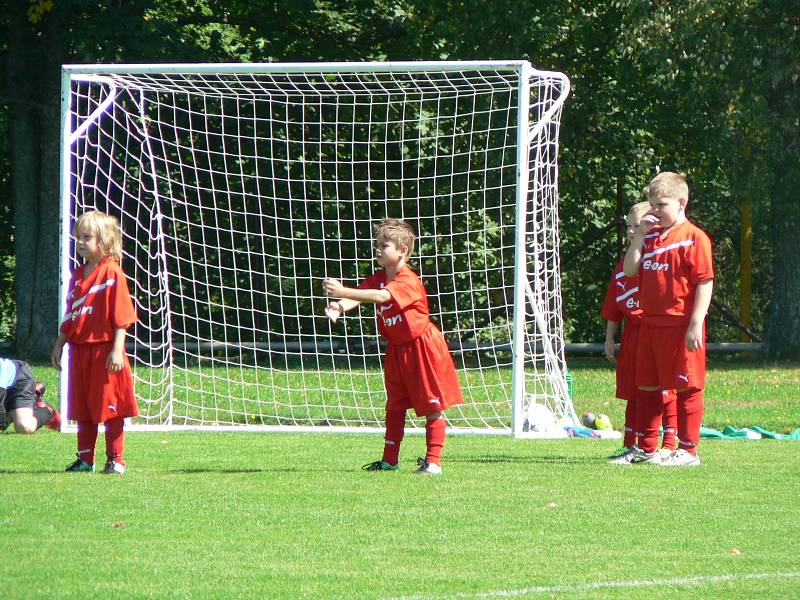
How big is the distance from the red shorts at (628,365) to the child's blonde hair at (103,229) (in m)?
3.51

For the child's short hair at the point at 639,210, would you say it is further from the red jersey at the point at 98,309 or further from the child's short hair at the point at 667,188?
→ the red jersey at the point at 98,309

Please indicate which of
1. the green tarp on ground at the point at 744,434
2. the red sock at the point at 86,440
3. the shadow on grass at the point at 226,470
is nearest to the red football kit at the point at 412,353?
the shadow on grass at the point at 226,470

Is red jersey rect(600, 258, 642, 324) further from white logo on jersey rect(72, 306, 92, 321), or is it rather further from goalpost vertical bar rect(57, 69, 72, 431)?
goalpost vertical bar rect(57, 69, 72, 431)

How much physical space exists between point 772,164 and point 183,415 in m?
10.0

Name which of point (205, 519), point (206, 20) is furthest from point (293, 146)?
point (205, 519)

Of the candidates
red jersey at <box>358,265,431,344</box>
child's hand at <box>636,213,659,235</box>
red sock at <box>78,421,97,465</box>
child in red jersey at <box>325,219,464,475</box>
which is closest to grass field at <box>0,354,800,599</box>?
red sock at <box>78,421,97,465</box>

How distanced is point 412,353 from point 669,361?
161 cm

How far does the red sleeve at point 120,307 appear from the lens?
740 cm

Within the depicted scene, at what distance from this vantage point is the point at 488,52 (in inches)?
778

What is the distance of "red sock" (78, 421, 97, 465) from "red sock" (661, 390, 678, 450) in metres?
3.71

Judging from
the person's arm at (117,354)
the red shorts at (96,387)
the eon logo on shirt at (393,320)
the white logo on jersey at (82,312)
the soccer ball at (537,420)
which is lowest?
the soccer ball at (537,420)

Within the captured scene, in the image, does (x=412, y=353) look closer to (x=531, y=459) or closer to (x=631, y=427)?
(x=531, y=459)

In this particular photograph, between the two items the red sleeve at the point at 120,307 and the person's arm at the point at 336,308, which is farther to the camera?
the red sleeve at the point at 120,307

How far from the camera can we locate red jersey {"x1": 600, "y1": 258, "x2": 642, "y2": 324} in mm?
8625
